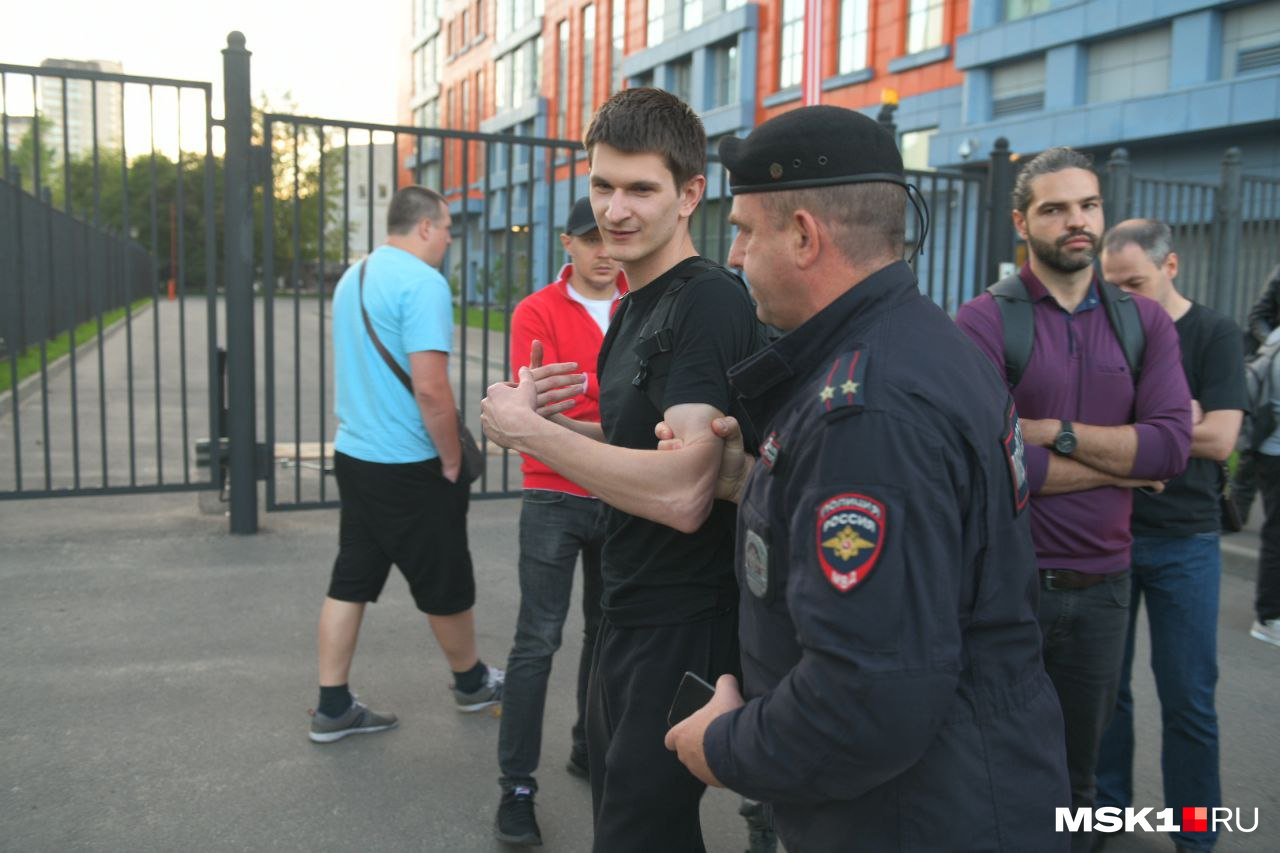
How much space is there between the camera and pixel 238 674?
15.1ft

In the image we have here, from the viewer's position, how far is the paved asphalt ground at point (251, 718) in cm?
342

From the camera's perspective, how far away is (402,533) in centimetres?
406

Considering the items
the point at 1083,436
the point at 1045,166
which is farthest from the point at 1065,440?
the point at 1045,166

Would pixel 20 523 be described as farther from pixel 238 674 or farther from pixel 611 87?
pixel 611 87

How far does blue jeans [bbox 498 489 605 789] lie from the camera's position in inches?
134

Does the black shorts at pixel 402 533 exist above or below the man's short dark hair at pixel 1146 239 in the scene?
below

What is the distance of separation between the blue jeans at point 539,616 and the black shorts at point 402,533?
0.58m

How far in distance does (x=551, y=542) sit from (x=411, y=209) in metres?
1.53

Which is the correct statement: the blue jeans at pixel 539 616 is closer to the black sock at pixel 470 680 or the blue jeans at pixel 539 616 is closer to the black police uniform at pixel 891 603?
the black sock at pixel 470 680

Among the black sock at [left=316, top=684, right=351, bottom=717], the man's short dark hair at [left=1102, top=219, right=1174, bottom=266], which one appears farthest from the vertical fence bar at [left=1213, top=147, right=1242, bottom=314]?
the black sock at [left=316, top=684, right=351, bottom=717]

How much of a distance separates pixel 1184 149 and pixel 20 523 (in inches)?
734

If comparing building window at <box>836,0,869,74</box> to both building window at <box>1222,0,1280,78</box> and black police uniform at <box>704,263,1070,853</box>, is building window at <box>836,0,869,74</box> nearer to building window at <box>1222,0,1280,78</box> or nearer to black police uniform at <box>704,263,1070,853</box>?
building window at <box>1222,0,1280,78</box>

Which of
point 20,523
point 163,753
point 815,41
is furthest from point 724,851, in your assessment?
point 815,41

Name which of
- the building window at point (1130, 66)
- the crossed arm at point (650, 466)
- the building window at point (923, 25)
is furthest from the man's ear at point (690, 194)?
the building window at point (923, 25)
